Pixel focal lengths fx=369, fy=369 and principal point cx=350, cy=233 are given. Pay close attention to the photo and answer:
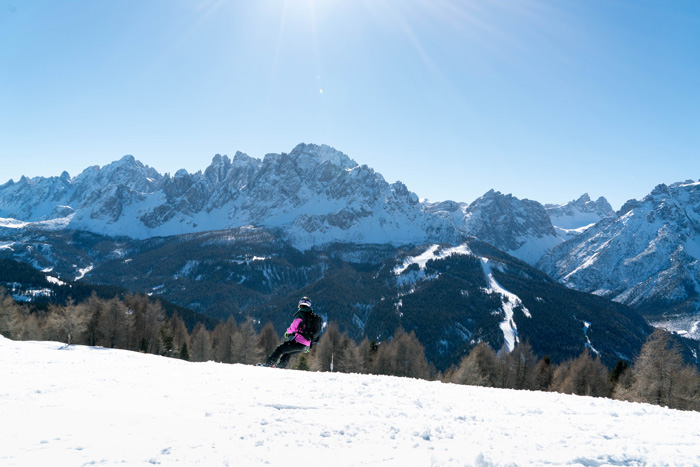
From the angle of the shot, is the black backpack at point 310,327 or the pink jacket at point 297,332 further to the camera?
the pink jacket at point 297,332

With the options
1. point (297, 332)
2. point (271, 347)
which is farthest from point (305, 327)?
point (271, 347)

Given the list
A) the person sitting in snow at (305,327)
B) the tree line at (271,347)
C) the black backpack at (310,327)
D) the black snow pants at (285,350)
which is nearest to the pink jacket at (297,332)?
the person sitting in snow at (305,327)

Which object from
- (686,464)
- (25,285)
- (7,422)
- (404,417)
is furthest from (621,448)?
(25,285)

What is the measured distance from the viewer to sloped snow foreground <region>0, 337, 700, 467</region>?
7.85 metres

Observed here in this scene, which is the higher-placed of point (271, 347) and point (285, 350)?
point (285, 350)

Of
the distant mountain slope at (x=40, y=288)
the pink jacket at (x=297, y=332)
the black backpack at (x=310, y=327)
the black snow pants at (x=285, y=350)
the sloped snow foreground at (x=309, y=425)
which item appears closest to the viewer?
the sloped snow foreground at (x=309, y=425)

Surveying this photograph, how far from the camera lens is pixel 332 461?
25.1ft

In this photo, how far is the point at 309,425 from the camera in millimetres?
10031

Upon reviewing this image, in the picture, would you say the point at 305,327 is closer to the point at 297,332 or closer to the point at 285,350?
the point at 297,332

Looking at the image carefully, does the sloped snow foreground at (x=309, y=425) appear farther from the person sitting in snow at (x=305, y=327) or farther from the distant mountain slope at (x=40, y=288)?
the distant mountain slope at (x=40, y=288)

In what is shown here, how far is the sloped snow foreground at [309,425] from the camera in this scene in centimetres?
785

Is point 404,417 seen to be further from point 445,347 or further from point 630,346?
point 630,346

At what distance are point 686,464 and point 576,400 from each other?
7.94 meters

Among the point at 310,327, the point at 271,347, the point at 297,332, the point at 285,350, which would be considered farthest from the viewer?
the point at 271,347
